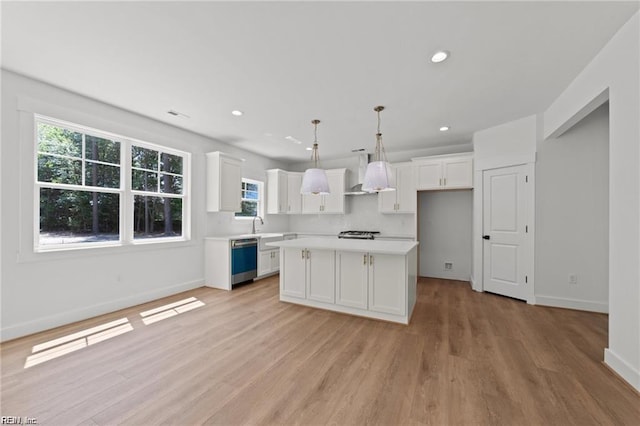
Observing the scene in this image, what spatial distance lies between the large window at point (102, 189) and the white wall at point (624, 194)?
5.36 m

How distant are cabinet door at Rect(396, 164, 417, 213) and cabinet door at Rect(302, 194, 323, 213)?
1.84 m

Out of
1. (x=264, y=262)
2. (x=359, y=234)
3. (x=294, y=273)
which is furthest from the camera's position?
(x=359, y=234)

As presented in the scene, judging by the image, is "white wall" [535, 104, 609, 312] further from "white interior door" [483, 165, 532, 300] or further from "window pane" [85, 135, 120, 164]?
"window pane" [85, 135, 120, 164]

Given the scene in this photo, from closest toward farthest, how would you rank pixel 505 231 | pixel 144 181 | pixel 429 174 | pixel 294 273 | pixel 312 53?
pixel 312 53 < pixel 294 273 < pixel 144 181 < pixel 505 231 < pixel 429 174

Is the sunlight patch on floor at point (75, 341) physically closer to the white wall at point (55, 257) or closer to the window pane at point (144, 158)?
the white wall at point (55, 257)

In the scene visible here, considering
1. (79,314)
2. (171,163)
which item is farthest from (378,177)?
(79,314)

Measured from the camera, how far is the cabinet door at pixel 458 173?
469cm

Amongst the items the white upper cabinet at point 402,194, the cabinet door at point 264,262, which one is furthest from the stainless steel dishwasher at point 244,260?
the white upper cabinet at point 402,194

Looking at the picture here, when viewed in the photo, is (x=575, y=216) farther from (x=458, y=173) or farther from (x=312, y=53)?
(x=312, y=53)

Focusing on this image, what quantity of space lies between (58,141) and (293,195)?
424 cm

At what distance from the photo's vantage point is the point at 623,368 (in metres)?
2.03

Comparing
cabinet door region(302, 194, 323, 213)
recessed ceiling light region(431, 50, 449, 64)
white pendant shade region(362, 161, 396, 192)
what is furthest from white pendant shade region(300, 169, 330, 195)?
cabinet door region(302, 194, 323, 213)

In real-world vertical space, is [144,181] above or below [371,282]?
above

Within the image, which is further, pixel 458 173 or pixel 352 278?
pixel 458 173
